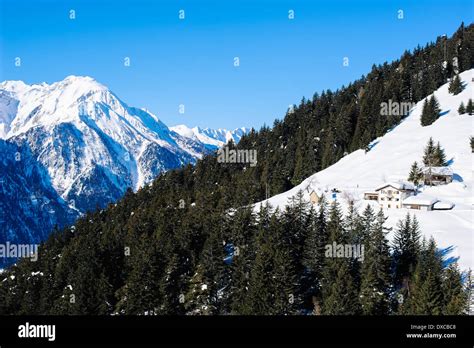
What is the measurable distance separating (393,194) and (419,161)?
86.9 ft

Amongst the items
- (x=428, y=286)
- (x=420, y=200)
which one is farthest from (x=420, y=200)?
(x=428, y=286)

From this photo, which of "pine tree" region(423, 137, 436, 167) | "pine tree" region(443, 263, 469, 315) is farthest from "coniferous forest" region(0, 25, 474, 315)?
"pine tree" region(423, 137, 436, 167)

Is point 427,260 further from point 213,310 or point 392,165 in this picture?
point 392,165

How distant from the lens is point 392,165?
103 meters

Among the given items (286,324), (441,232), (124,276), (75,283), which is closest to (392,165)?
→ (441,232)

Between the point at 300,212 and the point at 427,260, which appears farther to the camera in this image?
the point at 300,212

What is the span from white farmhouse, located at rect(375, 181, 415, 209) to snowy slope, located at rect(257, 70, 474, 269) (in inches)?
132

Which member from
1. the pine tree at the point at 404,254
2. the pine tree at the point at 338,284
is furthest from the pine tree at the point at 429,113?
the pine tree at the point at 338,284

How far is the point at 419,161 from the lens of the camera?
10119 centimetres

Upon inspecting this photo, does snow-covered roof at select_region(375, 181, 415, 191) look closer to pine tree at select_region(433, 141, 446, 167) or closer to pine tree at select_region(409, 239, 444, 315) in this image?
pine tree at select_region(433, 141, 446, 167)

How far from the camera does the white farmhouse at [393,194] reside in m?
78.6

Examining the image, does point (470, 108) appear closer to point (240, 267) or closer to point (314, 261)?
point (314, 261)

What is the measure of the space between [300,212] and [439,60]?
123m

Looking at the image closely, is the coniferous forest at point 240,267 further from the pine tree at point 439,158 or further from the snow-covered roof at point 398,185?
the pine tree at point 439,158
